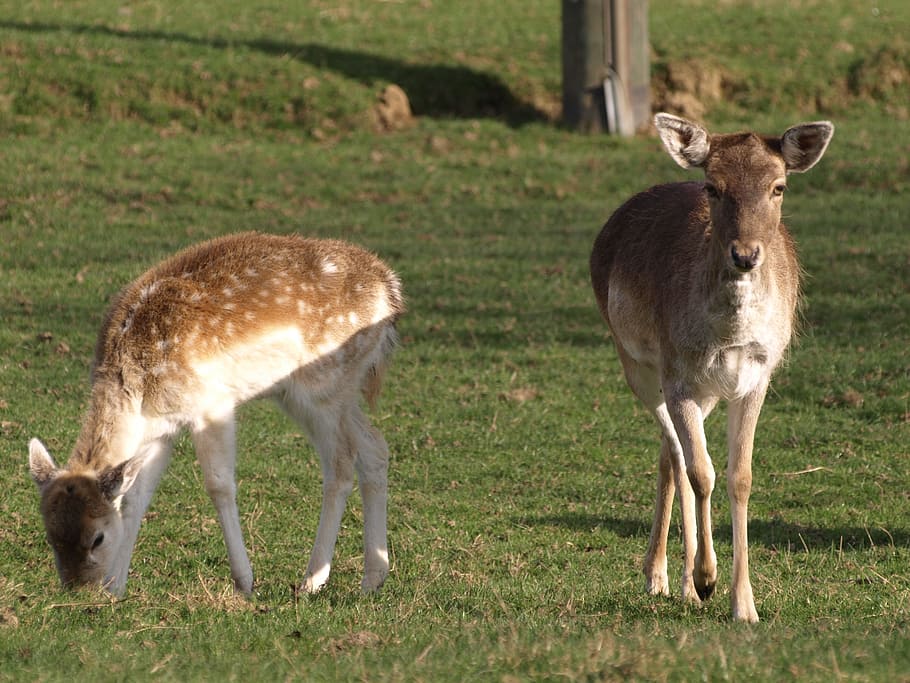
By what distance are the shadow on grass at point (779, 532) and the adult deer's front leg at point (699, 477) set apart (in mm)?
1713

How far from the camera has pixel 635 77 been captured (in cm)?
1977

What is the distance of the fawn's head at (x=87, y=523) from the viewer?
22.4 feet

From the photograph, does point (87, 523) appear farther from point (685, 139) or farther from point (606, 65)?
point (606, 65)

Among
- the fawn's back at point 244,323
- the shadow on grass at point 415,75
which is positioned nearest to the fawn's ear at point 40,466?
the fawn's back at point 244,323

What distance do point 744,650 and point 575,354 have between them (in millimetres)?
7058

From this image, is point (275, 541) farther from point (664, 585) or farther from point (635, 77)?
point (635, 77)

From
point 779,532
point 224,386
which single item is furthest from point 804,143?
point 224,386

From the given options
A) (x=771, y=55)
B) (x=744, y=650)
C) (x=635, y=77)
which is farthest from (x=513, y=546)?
(x=771, y=55)

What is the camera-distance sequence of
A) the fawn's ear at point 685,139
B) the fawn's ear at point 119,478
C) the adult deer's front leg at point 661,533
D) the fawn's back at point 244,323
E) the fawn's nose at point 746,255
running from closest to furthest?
the fawn's nose at point 746,255
the fawn's ear at point 685,139
the fawn's ear at point 119,478
the fawn's back at point 244,323
the adult deer's front leg at point 661,533

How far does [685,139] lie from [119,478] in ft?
11.1

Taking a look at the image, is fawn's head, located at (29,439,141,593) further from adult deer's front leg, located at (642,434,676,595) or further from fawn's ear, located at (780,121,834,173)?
fawn's ear, located at (780,121,834,173)

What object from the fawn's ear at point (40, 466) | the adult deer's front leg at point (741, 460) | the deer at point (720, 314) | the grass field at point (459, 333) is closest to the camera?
the grass field at point (459, 333)

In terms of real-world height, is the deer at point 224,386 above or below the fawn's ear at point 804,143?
below

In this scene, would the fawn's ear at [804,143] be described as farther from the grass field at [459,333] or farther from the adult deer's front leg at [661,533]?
the grass field at [459,333]
